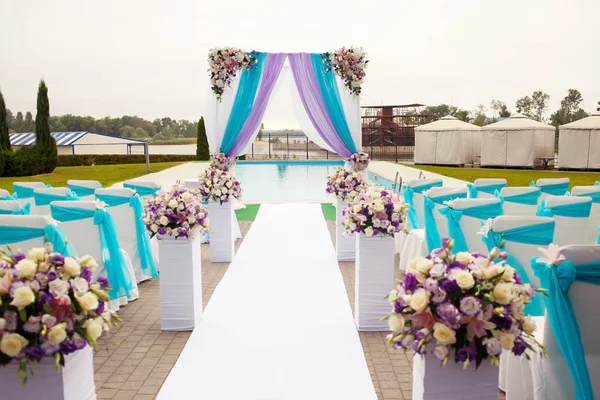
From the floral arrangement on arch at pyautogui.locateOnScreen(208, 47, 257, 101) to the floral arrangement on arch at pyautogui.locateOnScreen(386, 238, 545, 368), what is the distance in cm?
688

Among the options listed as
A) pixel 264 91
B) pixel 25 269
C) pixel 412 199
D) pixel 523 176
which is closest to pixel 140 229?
pixel 412 199

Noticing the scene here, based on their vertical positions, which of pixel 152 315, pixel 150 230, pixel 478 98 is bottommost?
pixel 152 315

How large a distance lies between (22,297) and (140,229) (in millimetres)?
Answer: 3909

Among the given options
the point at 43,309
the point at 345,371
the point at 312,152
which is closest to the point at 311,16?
the point at 345,371

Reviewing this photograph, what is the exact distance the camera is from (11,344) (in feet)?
6.12

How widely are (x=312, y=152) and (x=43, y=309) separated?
26.4 m

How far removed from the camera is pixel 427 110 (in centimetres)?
4775

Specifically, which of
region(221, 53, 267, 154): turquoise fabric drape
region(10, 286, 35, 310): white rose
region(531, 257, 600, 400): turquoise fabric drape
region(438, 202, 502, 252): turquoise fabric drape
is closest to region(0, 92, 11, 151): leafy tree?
region(221, 53, 267, 154): turquoise fabric drape

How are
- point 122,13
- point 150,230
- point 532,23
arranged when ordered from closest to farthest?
point 150,230 < point 122,13 < point 532,23

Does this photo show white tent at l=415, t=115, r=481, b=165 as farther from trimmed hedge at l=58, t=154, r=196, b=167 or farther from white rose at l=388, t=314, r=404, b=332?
white rose at l=388, t=314, r=404, b=332

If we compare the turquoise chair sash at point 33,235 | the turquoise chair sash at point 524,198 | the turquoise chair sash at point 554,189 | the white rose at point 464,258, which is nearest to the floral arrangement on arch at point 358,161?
the turquoise chair sash at point 554,189

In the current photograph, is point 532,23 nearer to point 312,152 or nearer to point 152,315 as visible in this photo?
point 312,152

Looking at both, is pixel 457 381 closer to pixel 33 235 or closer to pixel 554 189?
pixel 33 235

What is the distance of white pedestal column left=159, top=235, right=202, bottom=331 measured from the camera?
14.2 feet
